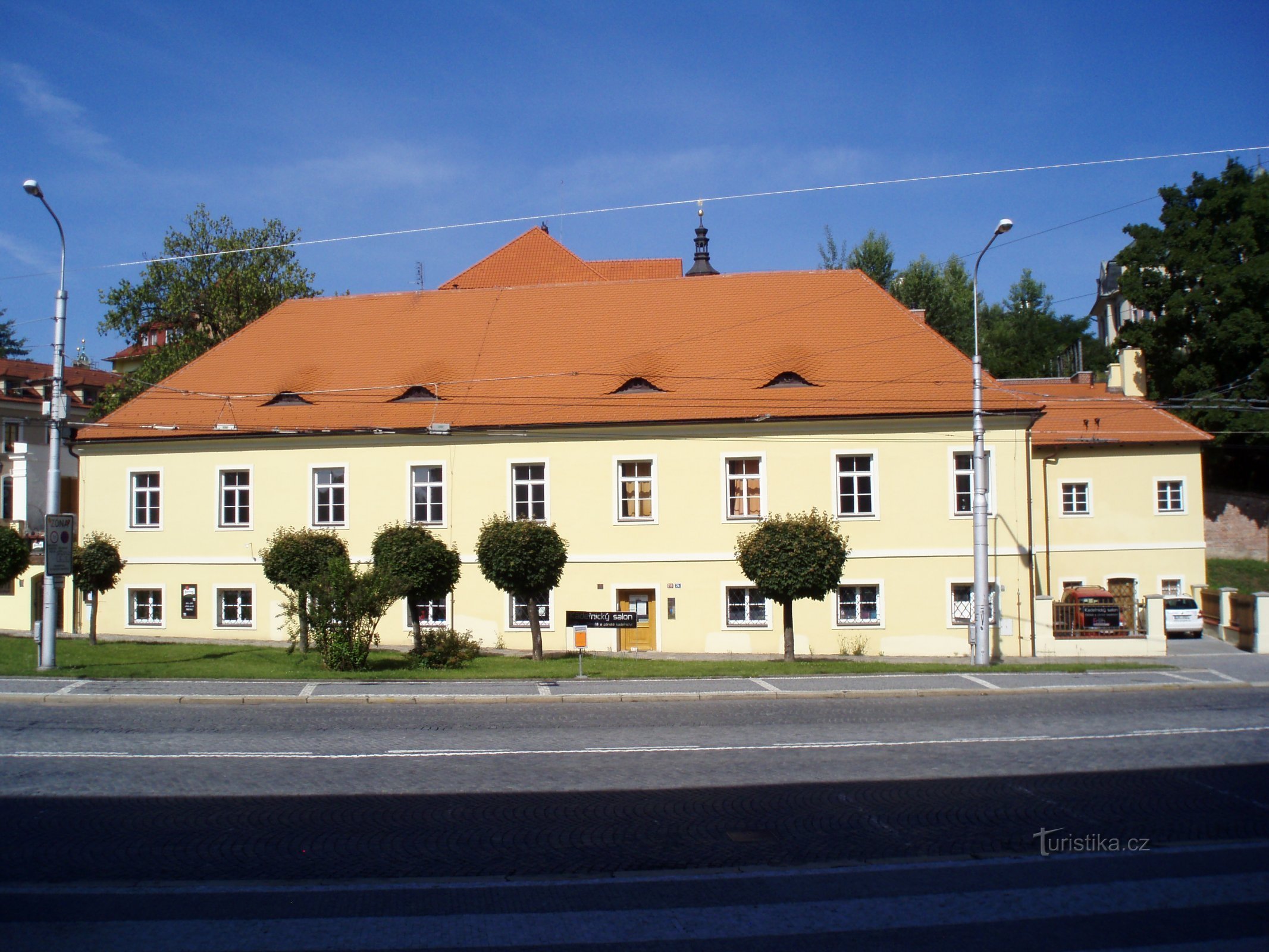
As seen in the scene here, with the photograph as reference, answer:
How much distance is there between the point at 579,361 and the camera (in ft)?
102

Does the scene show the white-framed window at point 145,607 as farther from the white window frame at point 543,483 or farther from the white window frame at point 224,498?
the white window frame at point 543,483

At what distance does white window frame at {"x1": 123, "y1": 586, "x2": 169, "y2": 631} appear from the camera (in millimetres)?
30828

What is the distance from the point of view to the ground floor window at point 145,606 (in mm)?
31031

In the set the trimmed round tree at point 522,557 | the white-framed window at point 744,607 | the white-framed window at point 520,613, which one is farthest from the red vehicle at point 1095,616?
the white-framed window at point 520,613

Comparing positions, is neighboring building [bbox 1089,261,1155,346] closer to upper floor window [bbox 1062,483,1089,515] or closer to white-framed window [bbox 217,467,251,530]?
upper floor window [bbox 1062,483,1089,515]

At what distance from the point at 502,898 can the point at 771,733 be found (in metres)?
7.20

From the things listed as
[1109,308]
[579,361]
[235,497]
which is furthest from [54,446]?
[1109,308]

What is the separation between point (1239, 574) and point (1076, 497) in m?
11.2

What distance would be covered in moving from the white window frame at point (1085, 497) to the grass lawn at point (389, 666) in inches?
530

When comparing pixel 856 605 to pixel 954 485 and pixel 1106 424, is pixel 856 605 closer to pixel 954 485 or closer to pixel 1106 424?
pixel 954 485

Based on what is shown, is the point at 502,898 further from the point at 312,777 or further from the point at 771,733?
the point at 771,733

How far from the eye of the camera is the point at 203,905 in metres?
7.22

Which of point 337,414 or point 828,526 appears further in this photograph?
point 337,414

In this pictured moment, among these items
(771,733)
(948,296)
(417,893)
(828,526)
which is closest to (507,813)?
(417,893)
